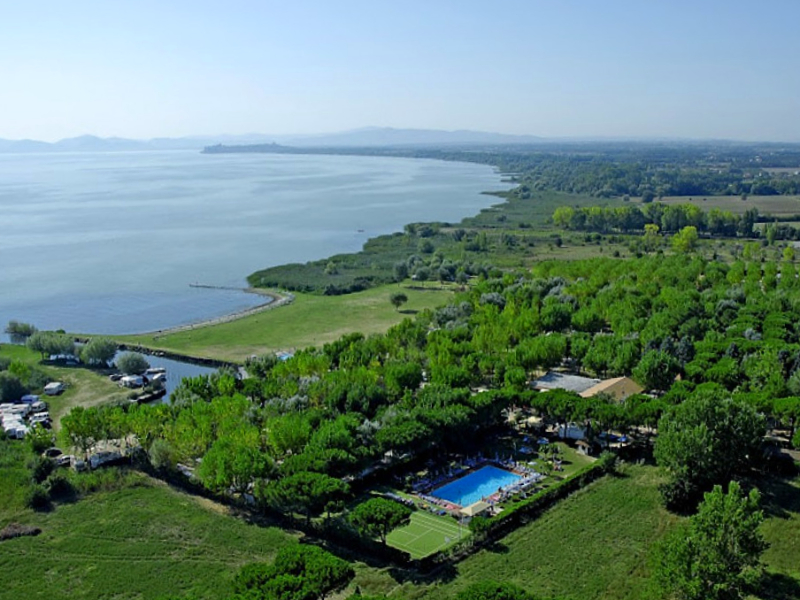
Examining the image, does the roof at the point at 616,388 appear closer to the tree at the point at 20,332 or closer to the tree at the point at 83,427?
the tree at the point at 83,427

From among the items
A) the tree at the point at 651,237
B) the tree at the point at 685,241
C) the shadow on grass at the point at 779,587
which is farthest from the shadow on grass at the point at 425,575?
the tree at the point at 651,237

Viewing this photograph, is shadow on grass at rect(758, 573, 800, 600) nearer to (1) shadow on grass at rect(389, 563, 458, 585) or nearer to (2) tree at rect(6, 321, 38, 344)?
(1) shadow on grass at rect(389, 563, 458, 585)

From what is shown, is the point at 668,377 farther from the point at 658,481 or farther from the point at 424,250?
the point at 424,250

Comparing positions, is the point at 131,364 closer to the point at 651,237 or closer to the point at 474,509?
the point at 474,509

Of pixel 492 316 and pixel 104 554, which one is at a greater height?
pixel 492 316

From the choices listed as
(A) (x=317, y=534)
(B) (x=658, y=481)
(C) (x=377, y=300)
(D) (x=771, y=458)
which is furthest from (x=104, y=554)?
(C) (x=377, y=300)

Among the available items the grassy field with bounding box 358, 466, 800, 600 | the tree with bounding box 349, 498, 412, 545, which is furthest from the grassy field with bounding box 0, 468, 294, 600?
the grassy field with bounding box 358, 466, 800, 600
